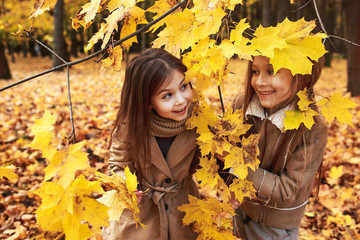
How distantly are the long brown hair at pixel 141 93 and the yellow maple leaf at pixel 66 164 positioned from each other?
0.62 metres

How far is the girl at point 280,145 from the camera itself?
1.36 metres

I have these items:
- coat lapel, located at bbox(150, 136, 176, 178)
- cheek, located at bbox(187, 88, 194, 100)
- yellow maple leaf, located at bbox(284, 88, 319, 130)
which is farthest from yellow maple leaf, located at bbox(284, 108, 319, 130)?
coat lapel, located at bbox(150, 136, 176, 178)

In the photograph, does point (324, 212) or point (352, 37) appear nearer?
point (324, 212)

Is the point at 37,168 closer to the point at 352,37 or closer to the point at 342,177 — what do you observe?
the point at 342,177

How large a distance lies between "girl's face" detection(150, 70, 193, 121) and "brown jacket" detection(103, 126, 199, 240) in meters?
0.19

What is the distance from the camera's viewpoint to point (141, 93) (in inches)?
59.2

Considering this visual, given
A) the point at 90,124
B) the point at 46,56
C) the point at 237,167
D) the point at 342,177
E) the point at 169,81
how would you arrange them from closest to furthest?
the point at 237,167
the point at 169,81
the point at 342,177
the point at 90,124
the point at 46,56

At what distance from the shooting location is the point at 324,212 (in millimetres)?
2641

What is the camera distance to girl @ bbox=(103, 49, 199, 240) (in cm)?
148

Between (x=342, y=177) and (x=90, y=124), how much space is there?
10.9 feet

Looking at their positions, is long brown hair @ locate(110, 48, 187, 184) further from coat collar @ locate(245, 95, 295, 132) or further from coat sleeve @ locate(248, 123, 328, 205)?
coat sleeve @ locate(248, 123, 328, 205)

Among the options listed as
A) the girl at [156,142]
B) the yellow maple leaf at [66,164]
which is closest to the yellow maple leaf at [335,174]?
the girl at [156,142]

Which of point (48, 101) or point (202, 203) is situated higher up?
point (202, 203)

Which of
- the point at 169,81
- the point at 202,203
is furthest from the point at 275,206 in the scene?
the point at 169,81
